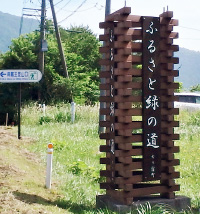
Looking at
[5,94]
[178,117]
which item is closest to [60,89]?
[5,94]

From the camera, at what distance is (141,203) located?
23.9ft

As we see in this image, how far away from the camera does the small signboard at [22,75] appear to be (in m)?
14.4

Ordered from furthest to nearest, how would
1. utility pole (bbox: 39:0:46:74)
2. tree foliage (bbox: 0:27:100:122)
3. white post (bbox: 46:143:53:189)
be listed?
tree foliage (bbox: 0:27:100:122) → utility pole (bbox: 39:0:46:74) → white post (bbox: 46:143:53:189)

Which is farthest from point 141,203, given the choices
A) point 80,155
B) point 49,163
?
point 80,155

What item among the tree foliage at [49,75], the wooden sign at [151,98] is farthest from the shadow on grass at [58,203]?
the tree foliage at [49,75]

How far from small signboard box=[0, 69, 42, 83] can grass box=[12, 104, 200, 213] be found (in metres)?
1.95

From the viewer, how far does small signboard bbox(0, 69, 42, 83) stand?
14.4 meters

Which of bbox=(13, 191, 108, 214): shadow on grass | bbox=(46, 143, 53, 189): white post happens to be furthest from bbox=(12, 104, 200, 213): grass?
bbox=(46, 143, 53, 189): white post

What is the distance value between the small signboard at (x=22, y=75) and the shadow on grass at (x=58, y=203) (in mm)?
6978

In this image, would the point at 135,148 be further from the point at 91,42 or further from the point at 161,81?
the point at 91,42

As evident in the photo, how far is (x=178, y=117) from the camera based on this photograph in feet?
77.3

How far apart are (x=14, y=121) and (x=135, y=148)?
742 inches

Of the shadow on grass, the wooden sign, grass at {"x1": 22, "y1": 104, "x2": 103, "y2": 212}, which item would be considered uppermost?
the wooden sign

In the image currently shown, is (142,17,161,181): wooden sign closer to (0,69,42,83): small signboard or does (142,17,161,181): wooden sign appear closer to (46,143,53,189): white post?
(46,143,53,189): white post
